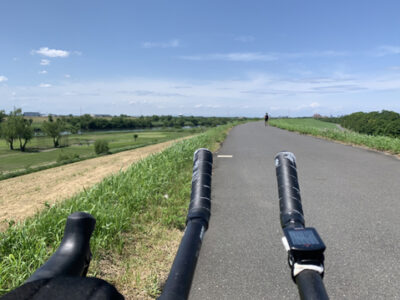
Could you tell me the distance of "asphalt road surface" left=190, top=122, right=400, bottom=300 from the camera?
2602 millimetres

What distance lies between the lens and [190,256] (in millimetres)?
987

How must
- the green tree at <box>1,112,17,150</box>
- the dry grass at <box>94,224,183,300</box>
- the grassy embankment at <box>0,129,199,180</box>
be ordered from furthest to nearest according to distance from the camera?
the green tree at <box>1,112,17,150</box>, the grassy embankment at <box>0,129,199,180</box>, the dry grass at <box>94,224,183,300</box>

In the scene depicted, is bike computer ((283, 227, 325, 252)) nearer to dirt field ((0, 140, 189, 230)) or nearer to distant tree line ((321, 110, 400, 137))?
dirt field ((0, 140, 189, 230))

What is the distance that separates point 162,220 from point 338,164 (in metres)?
7.64

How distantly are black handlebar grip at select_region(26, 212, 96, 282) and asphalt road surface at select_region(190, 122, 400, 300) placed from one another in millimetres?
1799

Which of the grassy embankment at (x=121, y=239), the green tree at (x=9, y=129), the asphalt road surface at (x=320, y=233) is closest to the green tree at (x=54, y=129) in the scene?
the green tree at (x=9, y=129)

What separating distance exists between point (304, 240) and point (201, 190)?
0.56 metres

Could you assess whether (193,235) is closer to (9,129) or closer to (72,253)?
(72,253)

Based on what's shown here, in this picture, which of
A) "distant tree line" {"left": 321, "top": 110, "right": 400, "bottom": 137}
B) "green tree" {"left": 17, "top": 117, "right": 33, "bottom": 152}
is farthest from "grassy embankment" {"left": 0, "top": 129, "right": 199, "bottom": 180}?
"distant tree line" {"left": 321, "top": 110, "right": 400, "bottom": 137}

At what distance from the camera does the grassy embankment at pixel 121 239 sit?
2616 mm

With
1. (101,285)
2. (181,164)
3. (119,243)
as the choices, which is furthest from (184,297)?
→ (181,164)

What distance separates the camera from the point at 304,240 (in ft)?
3.45

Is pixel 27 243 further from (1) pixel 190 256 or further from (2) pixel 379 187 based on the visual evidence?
(2) pixel 379 187

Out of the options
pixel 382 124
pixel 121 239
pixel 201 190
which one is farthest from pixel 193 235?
pixel 382 124
